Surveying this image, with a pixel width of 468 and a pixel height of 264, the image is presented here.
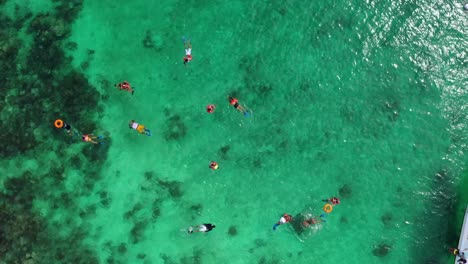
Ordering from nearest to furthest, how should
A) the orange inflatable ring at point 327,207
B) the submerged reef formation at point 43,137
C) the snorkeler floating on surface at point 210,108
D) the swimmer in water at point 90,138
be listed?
the submerged reef formation at point 43,137 → the swimmer in water at point 90,138 → the snorkeler floating on surface at point 210,108 → the orange inflatable ring at point 327,207

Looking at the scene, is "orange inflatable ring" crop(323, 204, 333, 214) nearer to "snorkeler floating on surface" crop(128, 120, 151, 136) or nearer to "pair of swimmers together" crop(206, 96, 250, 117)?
"pair of swimmers together" crop(206, 96, 250, 117)

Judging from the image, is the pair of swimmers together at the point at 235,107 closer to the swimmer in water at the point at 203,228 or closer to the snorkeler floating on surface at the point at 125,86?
the snorkeler floating on surface at the point at 125,86

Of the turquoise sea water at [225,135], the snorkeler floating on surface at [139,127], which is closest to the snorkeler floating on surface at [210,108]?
the turquoise sea water at [225,135]

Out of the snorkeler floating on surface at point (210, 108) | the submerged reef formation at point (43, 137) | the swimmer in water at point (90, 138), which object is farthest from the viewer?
the snorkeler floating on surface at point (210, 108)

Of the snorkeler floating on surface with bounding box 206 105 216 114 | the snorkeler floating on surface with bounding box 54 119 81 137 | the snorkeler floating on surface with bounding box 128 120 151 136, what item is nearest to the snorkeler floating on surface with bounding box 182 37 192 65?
the snorkeler floating on surface with bounding box 206 105 216 114

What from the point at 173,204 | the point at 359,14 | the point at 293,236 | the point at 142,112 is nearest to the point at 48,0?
the point at 142,112

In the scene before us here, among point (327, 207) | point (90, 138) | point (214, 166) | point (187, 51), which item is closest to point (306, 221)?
point (327, 207)
